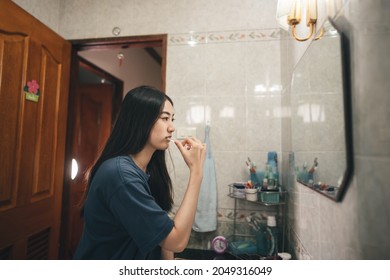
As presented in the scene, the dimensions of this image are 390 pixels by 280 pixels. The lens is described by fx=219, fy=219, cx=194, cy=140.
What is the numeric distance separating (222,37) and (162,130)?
91cm

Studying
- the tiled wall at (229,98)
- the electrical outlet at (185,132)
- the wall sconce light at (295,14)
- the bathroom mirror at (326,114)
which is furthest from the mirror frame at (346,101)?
the electrical outlet at (185,132)

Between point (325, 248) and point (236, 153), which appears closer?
point (325, 248)

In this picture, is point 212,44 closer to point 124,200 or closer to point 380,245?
point 124,200

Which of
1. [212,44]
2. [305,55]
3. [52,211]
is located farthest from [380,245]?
[52,211]

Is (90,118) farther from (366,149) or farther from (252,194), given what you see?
(366,149)

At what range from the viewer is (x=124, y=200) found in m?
0.56

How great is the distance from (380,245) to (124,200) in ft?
1.78

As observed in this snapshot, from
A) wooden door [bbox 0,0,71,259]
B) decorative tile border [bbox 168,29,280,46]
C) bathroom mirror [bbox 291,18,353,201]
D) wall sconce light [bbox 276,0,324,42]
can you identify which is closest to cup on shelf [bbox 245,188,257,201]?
bathroom mirror [bbox 291,18,353,201]

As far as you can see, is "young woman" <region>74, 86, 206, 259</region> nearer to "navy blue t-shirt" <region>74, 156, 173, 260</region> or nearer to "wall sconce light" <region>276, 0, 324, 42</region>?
"navy blue t-shirt" <region>74, 156, 173, 260</region>

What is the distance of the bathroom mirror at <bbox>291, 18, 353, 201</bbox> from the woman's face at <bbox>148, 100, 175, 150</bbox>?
484 mm

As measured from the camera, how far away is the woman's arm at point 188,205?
1.89 feet

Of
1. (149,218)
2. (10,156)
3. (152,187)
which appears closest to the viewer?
(149,218)

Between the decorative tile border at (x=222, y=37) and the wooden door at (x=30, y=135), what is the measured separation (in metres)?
0.77
